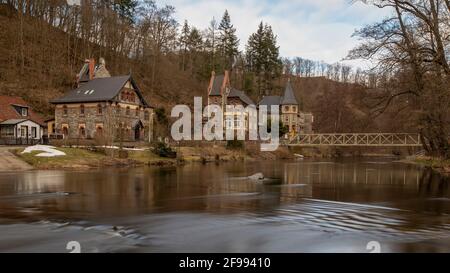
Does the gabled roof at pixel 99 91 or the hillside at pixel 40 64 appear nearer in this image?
the gabled roof at pixel 99 91

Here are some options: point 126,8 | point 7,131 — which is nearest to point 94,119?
point 7,131

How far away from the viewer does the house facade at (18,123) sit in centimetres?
5122

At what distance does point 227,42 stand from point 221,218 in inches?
3472

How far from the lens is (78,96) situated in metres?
59.0

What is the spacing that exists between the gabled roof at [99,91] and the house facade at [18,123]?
14.4ft

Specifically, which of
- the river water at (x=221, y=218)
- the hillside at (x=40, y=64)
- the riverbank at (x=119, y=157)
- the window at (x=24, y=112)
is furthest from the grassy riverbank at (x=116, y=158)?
the hillside at (x=40, y=64)

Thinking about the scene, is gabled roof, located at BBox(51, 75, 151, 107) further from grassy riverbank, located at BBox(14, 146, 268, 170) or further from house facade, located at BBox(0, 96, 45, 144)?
grassy riverbank, located at BBox(14, 146, 268, 170)

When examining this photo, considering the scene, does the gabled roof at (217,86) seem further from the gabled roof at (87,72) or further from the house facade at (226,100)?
the gabled roof at (87,72)

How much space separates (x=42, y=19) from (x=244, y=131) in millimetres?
38928

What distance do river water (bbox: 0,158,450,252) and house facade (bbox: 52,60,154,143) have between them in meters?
31.5

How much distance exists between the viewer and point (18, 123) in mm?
51562
